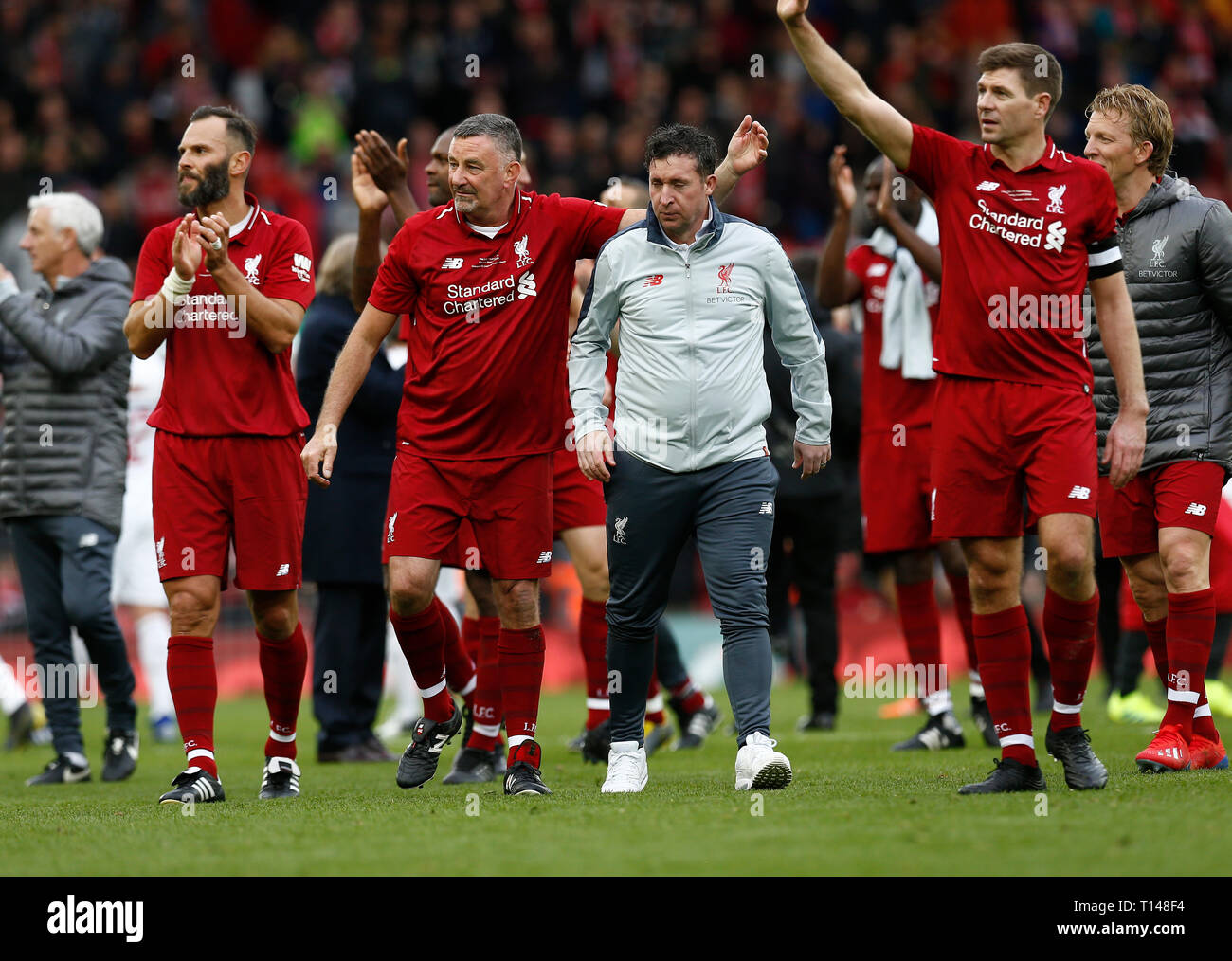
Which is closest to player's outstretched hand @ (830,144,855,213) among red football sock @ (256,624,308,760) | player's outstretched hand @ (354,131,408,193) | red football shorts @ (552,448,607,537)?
red football shorts @ (552,448,607,537)

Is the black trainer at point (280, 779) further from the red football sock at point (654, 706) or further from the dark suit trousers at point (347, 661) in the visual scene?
the red football sock at point (654, 706)

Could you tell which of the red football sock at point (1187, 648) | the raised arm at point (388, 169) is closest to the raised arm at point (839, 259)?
the raised arm at point (388, 169)

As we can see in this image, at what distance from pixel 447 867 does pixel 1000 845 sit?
1.56m

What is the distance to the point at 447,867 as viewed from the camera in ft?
15.5

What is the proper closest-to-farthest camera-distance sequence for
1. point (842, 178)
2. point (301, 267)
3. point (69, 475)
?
point (301, 267) → point (842, 178) → point (69, 475)

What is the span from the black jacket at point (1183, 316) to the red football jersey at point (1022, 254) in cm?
99

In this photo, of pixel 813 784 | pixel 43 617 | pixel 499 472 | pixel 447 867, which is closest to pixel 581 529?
pixel 499 472

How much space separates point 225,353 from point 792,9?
267 cm

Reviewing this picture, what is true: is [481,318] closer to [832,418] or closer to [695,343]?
[695,343]

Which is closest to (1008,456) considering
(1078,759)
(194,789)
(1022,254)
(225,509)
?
(1022,254)

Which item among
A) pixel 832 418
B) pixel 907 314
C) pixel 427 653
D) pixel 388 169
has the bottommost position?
pixel 427 653

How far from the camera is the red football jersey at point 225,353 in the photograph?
22.5 feet

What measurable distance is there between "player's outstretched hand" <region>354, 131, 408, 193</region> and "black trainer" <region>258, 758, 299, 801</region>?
8.63 ft

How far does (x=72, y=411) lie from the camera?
866 centimetres
